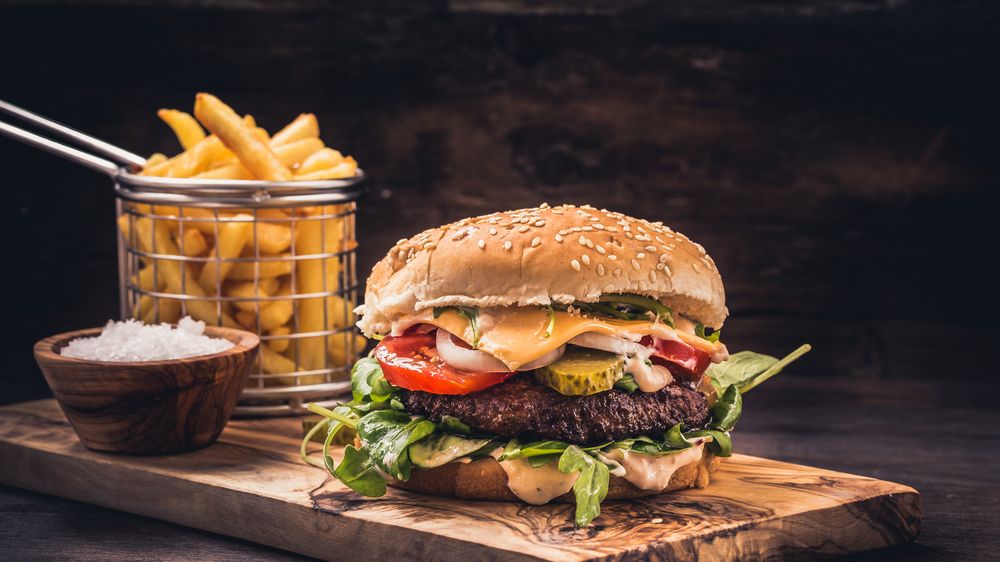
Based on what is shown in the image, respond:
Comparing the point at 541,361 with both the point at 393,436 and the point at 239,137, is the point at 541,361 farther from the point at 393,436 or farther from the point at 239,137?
the point at 239,137

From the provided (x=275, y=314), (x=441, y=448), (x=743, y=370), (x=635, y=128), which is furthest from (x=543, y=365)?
(x=635, y=128)

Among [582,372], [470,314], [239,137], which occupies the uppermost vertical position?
[239,137]

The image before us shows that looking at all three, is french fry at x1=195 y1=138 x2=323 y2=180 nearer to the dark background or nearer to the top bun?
the top bun

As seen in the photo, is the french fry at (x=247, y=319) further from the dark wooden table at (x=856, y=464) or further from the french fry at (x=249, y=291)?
the dark wooden table at (x=856, y=464)

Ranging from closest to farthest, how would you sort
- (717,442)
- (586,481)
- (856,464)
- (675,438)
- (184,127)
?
(586,481)
(675,438)
(717,442)
(856,464)
(184,127)

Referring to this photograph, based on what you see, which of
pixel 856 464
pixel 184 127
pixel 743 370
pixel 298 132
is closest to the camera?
pixel 743 370

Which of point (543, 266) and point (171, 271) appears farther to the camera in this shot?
point (171, 271)

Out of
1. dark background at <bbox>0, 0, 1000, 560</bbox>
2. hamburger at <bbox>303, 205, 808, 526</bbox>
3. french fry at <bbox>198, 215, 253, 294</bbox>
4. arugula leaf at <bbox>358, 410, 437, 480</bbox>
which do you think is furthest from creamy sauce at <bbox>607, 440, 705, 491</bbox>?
dark background at <bbox>0, 0, 1000, 560</bbox>

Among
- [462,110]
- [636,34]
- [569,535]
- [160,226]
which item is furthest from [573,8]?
[569,535]
